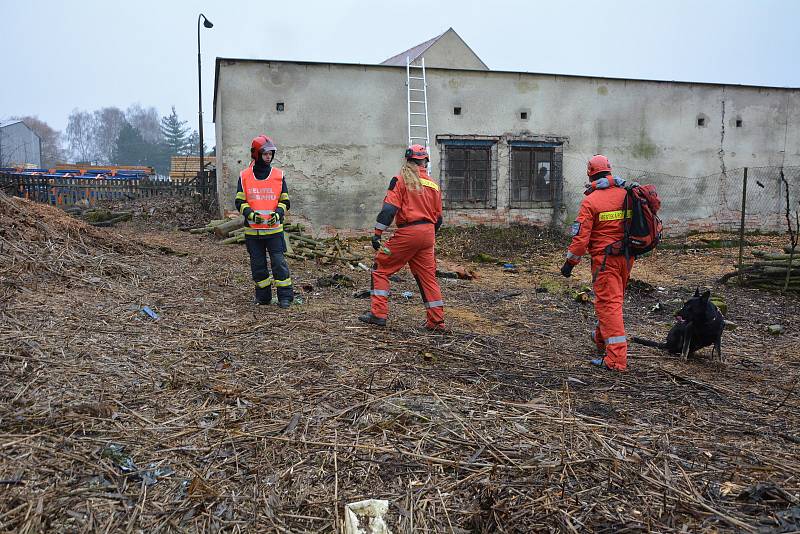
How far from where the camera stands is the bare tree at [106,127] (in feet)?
267

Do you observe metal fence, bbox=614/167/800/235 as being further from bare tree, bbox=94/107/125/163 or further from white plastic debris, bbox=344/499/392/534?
bare tree, bbox=94/107/125/163

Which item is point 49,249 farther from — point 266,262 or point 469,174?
point 469,174

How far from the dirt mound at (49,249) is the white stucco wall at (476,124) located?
5.53m

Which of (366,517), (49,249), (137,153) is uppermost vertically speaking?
(137,153)

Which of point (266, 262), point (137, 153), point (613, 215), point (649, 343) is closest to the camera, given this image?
point (613, 215)

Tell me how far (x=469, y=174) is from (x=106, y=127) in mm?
84824

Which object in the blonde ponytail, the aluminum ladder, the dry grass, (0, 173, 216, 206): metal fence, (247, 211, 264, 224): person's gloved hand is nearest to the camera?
the dry grass

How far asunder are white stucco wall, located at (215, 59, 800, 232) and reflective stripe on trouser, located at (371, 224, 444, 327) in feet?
26.6

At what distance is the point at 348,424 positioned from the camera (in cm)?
314

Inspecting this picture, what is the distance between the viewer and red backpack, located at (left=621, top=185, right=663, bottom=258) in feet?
15.9

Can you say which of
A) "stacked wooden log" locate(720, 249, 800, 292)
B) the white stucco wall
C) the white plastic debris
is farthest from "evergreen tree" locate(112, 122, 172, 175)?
the white plastic debris

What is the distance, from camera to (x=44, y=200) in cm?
1800

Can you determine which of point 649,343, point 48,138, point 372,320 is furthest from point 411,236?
point 48,138

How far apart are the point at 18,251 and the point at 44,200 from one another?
13.8 metres
